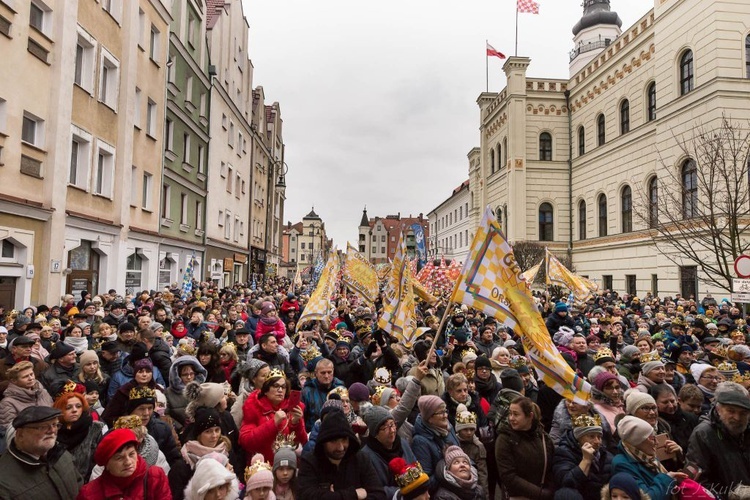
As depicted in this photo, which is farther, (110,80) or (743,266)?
(110,80)

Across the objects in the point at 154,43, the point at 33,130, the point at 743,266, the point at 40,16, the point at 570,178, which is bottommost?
the point at 743,266

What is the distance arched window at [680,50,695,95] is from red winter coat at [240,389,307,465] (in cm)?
2574

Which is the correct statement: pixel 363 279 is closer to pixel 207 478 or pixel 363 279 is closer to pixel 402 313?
pixel 402 313

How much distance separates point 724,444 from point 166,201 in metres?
22.0

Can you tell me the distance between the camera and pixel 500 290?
5309 mm

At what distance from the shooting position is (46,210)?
12.9 m

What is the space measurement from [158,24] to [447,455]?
21627 millimetres

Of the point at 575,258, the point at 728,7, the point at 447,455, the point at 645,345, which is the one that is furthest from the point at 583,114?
the point at 447,455

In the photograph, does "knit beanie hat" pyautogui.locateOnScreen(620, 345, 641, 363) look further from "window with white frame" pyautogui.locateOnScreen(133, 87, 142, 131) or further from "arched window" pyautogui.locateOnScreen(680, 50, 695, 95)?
"arched window" pyautogui.locateOnScreen(680, 50, 695, 95)

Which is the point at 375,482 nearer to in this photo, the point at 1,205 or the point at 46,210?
the point at 1,205

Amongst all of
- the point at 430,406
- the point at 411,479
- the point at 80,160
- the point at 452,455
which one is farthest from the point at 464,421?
the point at 80,160

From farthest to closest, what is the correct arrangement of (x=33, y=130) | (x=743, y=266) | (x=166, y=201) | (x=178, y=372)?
1. (x=166, y=201)
2. (x=33, y=130)
3. (x=743, y=266)
4. (x=178, y=372)

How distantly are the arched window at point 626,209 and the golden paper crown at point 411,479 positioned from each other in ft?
96.2

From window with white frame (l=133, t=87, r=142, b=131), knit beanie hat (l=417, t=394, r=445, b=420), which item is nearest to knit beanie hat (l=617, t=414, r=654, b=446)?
knit beanie hat (l=417, t=394, r=445, b=420)
